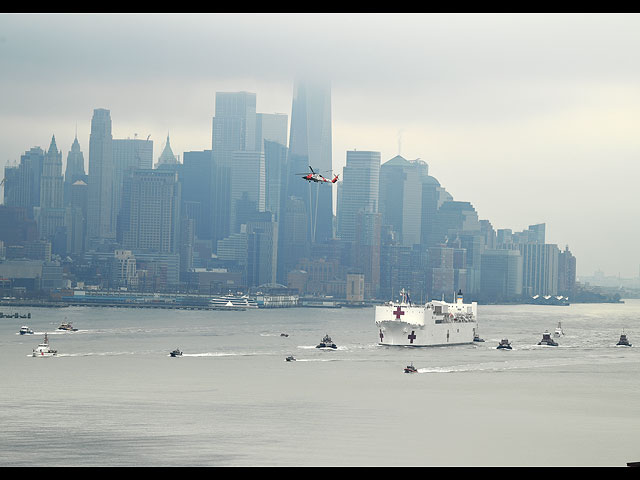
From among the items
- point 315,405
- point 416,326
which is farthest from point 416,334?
point 315,405

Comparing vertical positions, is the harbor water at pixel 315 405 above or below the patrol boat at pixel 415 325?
below

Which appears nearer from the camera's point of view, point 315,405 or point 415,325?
point 315,405

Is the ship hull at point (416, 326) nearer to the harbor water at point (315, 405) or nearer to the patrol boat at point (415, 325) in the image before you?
the patrol boat at point (415, 325)

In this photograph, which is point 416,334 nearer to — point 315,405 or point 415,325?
point 415,325

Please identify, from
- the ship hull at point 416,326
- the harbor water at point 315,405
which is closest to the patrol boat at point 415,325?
the ship hull at point 416,326

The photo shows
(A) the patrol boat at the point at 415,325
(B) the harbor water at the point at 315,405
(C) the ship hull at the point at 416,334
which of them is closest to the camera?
(B) the harbor water at the point at 315,405

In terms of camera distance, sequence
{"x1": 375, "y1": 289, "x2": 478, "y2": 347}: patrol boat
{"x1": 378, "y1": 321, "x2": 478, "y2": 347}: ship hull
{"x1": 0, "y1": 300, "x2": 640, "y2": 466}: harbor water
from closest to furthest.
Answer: {"x1": 0, "y1": 300, "x2": 640, "y2": 466}: harbor water < {"x1": 375, "y1": 289, "x2": 478, "y2": 347}: patrol boat < {"x1": 378, "y1": 321, "x2": 478, "y2": 347}: ship hull

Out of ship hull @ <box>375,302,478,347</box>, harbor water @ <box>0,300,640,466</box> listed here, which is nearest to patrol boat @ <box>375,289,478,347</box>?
ship hull @ <box>375,302,478,347</box>

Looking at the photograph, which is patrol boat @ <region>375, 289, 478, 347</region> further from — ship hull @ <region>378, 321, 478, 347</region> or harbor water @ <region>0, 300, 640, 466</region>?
harbor water @ <region>0, 300, 640, 466</region>

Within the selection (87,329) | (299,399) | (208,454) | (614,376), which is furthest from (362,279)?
(208,454)

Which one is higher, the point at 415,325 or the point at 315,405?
the point at 415,325
